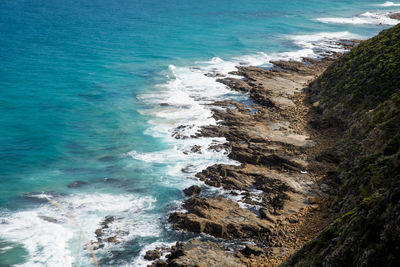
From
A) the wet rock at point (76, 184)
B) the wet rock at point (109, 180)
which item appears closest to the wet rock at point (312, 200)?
the wet rock at point (109, 180)

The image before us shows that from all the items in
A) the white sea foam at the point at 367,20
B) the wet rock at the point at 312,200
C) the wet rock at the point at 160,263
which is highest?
the white sea foam at the point at 367,20

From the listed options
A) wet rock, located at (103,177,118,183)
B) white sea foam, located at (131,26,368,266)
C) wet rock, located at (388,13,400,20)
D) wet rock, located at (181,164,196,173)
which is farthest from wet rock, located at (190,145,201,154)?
wet rock, located at (388,13,400,20)

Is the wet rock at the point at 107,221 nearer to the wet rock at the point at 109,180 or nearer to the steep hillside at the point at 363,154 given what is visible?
the wet rock at the point at 109,180

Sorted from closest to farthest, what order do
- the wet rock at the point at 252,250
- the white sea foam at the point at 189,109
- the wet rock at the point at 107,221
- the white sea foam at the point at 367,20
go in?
the wet rock at the point at 252,250
the wet rock at the point at 107,221
the white sea foam at the point at 189,109
the white sea foam at the point at 367,20

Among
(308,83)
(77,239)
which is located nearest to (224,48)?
(308,83)

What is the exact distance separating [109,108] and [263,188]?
28258mm

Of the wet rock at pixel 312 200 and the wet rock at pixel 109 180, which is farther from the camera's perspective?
the wet rock at pixel 109 180

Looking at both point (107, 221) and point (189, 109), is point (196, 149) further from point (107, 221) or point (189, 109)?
point (107, 221)

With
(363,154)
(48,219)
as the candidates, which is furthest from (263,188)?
(48,219)

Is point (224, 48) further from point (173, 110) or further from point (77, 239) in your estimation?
point (77, 239)

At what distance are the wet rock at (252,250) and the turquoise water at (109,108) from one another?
4573 millimetres

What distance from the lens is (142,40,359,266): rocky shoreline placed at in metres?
25.6

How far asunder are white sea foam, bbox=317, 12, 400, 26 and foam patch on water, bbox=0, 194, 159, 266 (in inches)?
4052

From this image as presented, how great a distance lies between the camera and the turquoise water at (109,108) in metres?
30.3
